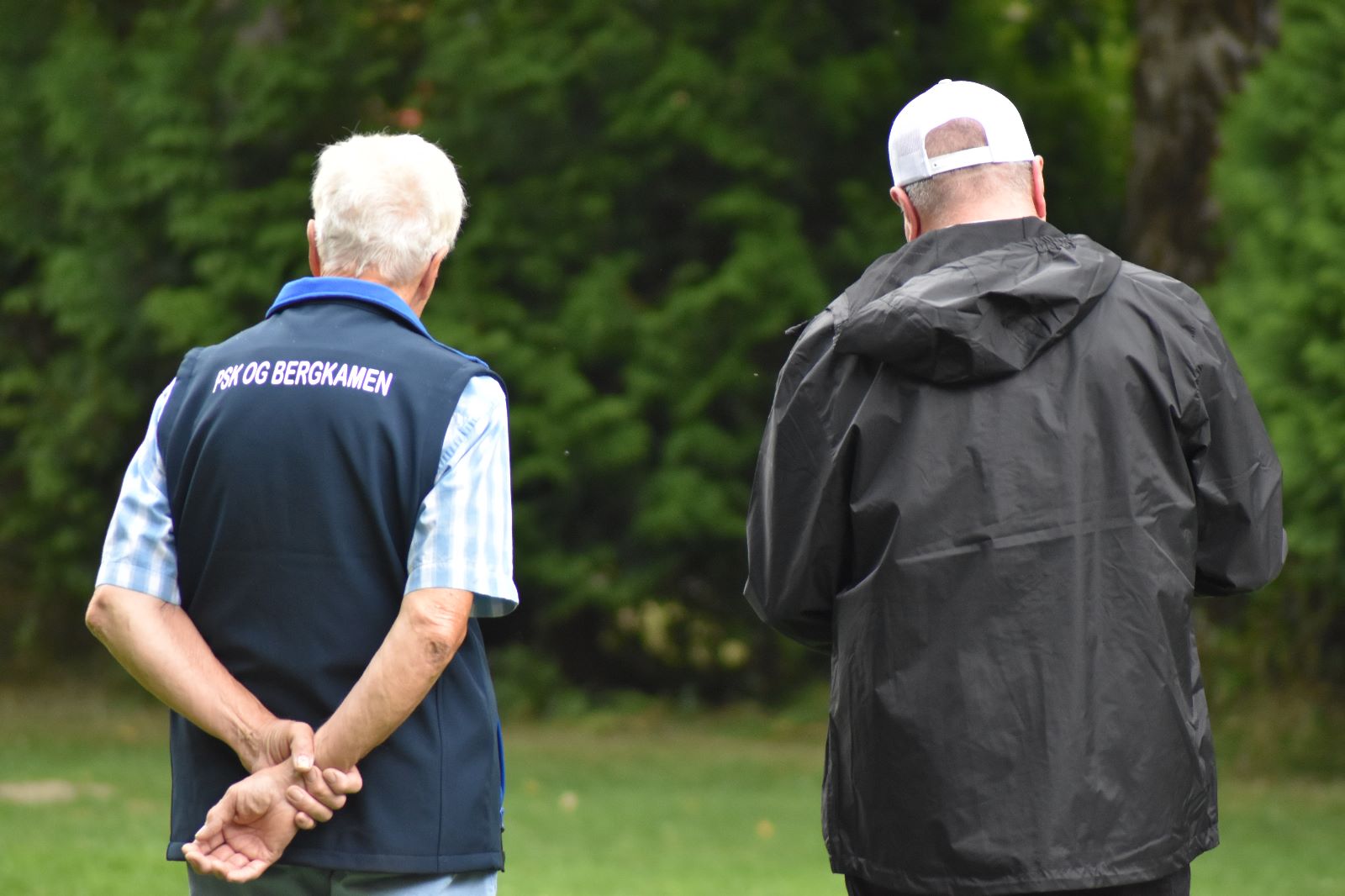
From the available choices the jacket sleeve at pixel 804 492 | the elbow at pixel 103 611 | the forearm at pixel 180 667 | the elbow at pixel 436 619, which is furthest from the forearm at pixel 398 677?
the jacket sleeve at pixel 804 492

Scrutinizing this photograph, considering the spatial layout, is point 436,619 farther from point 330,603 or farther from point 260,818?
point 260,818

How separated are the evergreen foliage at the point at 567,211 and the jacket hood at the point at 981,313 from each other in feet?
25.4

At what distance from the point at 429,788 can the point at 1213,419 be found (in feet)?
4.53

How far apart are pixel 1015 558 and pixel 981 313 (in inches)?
14.9

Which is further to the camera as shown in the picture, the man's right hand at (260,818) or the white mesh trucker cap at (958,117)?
the white mesh trucker cap at (958,117)

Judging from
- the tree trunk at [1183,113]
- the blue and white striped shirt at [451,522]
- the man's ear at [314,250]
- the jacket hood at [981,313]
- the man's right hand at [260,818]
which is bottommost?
the man's right hand at [260,818]

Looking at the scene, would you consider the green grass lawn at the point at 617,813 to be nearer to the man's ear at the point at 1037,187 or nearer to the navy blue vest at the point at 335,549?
the navy blue vest at the point at 335,549

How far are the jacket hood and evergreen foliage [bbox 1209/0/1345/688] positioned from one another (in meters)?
5.59

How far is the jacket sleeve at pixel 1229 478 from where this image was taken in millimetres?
2730

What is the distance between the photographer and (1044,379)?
2637 millimetres

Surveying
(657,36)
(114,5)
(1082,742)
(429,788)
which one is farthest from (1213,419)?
(114,5)

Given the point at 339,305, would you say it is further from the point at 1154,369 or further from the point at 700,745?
the point at 700,745

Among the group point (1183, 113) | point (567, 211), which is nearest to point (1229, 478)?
point (1183, 113)

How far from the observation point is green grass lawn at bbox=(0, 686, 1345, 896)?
21.8 ft
